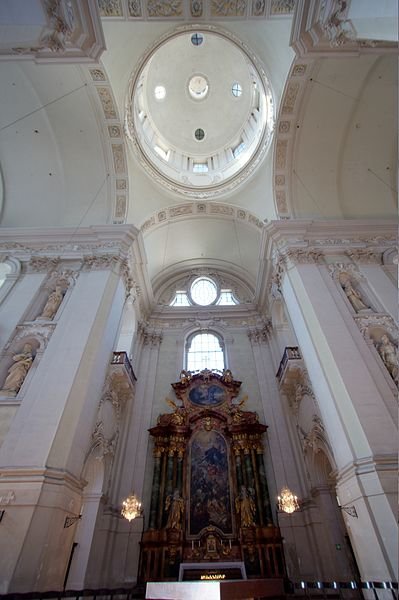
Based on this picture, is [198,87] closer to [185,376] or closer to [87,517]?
[185,376]

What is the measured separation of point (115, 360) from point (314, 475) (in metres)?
7.80

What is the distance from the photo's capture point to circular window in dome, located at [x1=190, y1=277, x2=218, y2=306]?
1750 centimetres

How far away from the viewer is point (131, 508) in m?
9.89

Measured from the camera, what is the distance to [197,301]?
1747cm

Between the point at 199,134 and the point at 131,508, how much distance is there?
1733 centimetres

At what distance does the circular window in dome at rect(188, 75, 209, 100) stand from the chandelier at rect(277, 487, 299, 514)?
18.3 metres

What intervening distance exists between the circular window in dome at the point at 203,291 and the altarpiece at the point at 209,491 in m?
4.84

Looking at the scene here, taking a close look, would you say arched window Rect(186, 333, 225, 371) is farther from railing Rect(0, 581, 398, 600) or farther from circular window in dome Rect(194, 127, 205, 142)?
circular window in dome Rect(194, 127, 205, 142)

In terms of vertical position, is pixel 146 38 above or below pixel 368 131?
above

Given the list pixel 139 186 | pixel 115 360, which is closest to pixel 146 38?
pixel 139 186

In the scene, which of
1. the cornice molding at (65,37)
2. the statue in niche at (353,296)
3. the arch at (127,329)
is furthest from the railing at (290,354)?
the cornice molding at (65,37)

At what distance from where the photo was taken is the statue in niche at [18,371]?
799cm

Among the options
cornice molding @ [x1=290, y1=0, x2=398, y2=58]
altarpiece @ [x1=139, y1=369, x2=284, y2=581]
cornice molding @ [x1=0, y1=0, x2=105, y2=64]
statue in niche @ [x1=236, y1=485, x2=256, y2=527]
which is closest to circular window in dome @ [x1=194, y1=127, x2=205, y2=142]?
cornice molding @ [x1=290, y1=0, x2=398, y2=58]

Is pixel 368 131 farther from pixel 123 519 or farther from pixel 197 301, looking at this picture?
pixel 123 519
